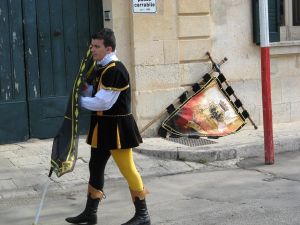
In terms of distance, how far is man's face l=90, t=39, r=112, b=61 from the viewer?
5.23 meters

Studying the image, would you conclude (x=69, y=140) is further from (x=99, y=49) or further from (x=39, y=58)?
(x=39, y=58)

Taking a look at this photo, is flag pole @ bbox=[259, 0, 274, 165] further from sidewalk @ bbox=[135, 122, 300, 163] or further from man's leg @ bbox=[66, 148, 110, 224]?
man's leg @ bbox=[66, 148, 110, 224]

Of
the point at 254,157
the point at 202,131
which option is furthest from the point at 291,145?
the point at 202,131

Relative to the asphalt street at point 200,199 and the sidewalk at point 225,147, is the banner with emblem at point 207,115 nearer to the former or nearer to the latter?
the sidewalk at point 225,147

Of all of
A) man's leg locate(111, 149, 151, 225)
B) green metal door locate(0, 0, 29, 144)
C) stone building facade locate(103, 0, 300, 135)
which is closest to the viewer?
man's leg locate(111, 149, 151, 225)

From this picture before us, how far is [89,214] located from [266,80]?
3413mm

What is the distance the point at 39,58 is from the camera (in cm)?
888

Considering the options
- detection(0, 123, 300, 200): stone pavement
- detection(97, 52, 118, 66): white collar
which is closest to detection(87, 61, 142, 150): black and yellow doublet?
detection(97, 52, 118, 66): white collar

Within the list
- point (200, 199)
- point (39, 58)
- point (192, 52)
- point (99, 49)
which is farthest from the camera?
point (192, 52)

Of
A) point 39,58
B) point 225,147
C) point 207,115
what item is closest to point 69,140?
point 225,147

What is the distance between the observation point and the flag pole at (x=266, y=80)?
778 centimetres

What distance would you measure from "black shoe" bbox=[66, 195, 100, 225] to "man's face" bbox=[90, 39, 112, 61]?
4.18 feet

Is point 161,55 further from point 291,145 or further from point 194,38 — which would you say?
point 291,145

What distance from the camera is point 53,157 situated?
534 centimetres
